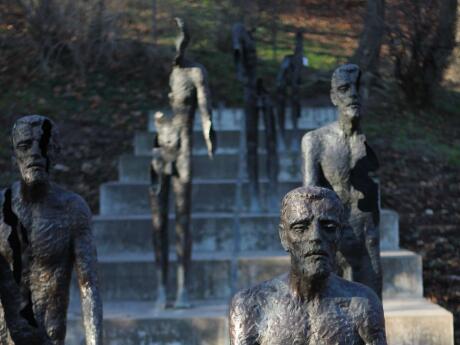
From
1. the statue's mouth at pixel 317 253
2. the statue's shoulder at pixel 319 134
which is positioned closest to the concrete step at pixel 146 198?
the statue's shoulder at pixel 319 134

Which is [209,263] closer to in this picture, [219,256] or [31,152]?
[219,256]

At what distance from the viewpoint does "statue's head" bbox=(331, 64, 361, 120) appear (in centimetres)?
577

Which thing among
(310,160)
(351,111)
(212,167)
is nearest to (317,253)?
(310,160)

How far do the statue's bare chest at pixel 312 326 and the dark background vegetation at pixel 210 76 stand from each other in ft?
28.4

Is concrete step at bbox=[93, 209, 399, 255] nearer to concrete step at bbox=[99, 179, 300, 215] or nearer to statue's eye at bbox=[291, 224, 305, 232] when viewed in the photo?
concrete step at bbox=[99, 179, 300, 215]

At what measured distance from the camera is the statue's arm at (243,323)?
272cm

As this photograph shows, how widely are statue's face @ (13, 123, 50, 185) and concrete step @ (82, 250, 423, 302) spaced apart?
5.10 m

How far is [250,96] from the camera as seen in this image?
1078 cm

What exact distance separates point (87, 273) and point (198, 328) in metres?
3.87

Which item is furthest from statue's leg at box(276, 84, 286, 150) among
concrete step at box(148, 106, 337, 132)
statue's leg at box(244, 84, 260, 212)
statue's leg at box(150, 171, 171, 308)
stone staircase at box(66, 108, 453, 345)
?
statue's leg at box(150, 171, 171, 308)

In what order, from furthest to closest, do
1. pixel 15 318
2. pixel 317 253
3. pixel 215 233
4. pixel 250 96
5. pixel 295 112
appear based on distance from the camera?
pixel 295 112 → pixel 250 96 → pixel 215 233 → pixel 15 318 → pixel 317 253

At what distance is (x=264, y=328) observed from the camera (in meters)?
2.73

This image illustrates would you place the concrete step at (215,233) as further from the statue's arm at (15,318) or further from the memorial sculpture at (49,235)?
the statue's arm at (15,318)

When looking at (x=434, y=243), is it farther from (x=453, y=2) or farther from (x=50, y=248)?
(x=50, y=248)
